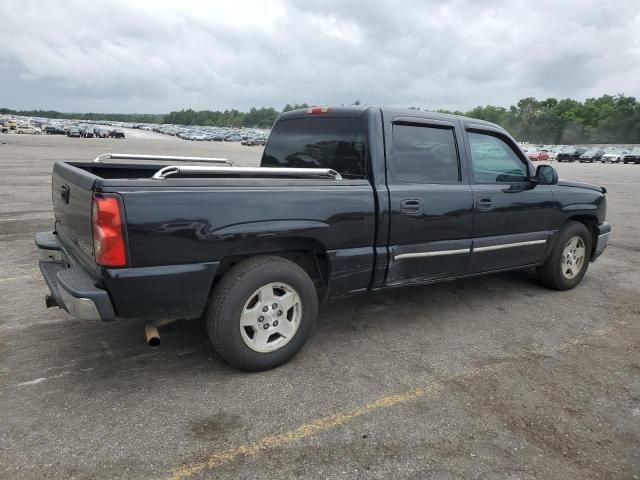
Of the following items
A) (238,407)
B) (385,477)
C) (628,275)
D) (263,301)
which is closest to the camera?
(385,477)

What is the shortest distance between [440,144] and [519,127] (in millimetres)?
132415

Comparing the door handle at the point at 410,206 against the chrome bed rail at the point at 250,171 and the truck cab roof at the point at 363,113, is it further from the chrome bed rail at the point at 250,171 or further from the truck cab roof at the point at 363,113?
the truck cab roof at the point at 363,113

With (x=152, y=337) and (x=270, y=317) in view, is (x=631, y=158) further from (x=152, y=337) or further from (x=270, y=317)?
(x=152, y=337)

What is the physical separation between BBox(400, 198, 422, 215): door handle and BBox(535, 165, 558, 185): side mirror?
1.68 meters

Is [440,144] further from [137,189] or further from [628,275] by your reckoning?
[628,275]

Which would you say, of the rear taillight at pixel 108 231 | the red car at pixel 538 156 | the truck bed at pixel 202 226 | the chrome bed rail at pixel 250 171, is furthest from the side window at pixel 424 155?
the red car at pixel 538 156

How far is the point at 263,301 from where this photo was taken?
10.9 feet

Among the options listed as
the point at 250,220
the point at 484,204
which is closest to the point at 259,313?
the point at 250,220

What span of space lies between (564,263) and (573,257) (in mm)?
194

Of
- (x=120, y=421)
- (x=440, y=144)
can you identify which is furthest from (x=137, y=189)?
(x=440, y=144)

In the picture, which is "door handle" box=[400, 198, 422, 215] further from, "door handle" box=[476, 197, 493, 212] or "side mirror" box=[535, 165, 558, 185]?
"side mirror" box=[535, 165, 558, 185]

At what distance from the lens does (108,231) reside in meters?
2.76

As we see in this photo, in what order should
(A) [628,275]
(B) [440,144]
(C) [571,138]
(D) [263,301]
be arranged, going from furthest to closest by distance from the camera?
(C) [571,138], (A) [628,275], (B) [440,144], (D) [263,301]

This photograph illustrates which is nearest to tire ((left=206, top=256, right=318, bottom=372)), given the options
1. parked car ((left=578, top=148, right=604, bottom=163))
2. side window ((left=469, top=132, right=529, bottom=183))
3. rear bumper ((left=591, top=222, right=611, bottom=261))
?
side window ((left=469, top=132, right=529, bottom=183))
